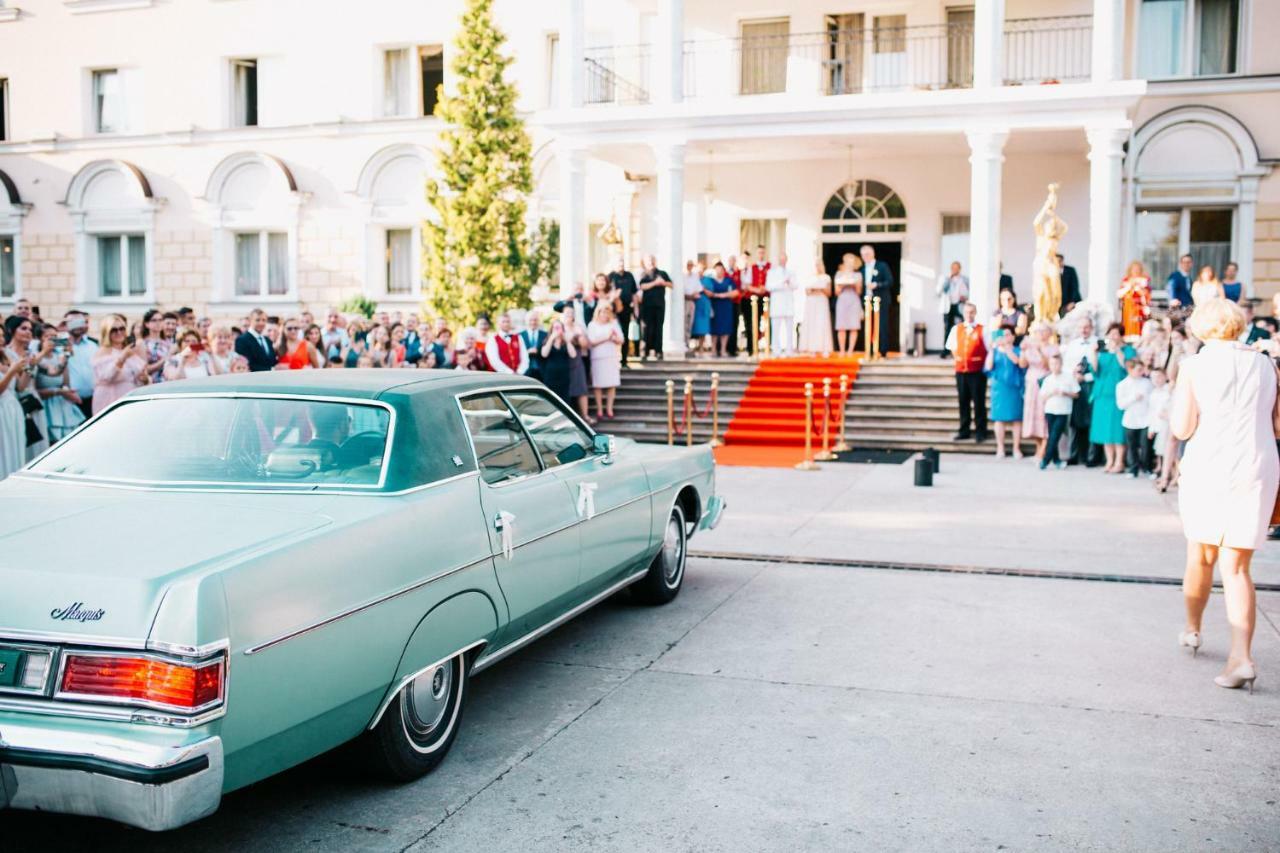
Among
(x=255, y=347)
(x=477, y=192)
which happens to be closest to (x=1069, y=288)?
(x=477, y=192)

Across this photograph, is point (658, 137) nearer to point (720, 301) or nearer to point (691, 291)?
point (691, 291)

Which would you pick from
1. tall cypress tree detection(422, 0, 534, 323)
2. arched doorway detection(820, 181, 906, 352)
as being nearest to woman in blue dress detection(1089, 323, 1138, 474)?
arched doorway detection(820, 181, 906, 352)

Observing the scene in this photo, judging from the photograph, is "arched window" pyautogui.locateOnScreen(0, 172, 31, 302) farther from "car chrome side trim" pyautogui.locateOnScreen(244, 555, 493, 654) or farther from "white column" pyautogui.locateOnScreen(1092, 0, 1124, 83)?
"car chrome side trim" pyautogui.locateOnScreen(244, 555, 493, 654)

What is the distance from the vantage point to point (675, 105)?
800 inches

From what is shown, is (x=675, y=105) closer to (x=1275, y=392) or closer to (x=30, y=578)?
(x=1275, y=392)

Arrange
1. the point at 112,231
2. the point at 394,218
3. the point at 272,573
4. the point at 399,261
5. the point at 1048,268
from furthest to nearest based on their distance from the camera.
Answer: the point at 112,231 < the point at 399,261 < the point at 394,218 < the point at 1048,268 < the point at 272,573

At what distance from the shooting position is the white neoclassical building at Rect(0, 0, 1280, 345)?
20375mm

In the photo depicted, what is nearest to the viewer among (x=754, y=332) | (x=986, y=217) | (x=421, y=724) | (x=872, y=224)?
(x=421, y=724)

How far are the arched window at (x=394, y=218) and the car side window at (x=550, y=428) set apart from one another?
66.1 ft

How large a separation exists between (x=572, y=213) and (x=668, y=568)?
14508mm

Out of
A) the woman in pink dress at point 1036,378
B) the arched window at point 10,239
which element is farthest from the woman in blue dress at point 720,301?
the arched window at point 10,239

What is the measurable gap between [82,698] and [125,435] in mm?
1762

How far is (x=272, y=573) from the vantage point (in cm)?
377

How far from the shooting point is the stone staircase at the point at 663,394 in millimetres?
17672
